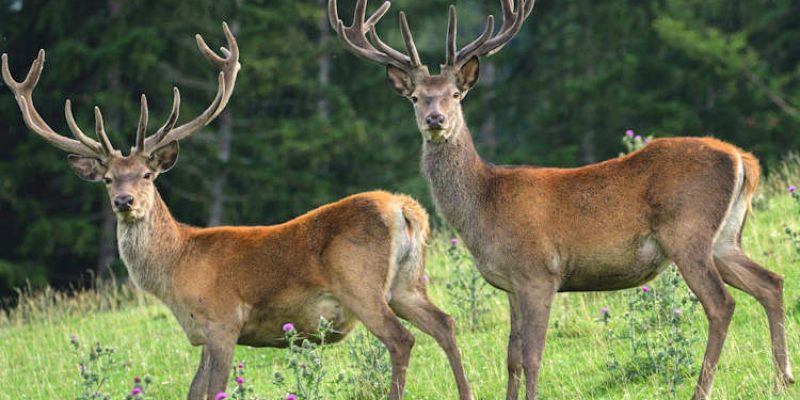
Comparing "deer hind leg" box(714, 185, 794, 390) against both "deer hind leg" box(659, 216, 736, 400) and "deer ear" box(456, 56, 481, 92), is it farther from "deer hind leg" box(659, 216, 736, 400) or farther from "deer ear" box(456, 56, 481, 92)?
"deer ear" box(456, 56, 481, 92)

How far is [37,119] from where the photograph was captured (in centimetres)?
934

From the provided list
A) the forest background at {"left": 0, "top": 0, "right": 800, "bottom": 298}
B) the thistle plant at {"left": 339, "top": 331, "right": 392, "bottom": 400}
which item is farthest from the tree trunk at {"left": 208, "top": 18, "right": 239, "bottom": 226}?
the thistle plant at {"left": 339, "top": 331, "right": 392, "bottom": 400}

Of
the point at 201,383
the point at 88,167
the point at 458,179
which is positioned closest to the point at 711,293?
the point at 458,179

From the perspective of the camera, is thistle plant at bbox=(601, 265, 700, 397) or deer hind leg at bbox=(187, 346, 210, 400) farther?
deer hind leg at bbox=(187, 346, 210, 400)

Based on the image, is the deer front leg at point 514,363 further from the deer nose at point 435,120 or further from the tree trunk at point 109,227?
the tree trunk at point 109,227

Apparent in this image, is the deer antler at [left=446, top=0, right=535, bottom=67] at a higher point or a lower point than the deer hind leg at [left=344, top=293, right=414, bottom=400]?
higher

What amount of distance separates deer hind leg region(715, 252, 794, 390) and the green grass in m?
0.11

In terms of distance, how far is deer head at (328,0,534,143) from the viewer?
795 centimetres

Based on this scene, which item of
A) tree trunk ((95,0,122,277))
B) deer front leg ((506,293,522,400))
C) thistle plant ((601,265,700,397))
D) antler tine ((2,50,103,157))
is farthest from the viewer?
tree trunk ((95,0,122,277))

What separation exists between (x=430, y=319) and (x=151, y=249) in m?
1.88

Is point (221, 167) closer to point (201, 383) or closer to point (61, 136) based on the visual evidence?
point (61, 136)

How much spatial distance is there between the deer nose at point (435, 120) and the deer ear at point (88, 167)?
87.3 inches

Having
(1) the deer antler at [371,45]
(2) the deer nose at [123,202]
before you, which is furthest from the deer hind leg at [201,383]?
(1) the deer antler at [371,45]

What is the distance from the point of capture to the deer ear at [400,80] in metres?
8.32
